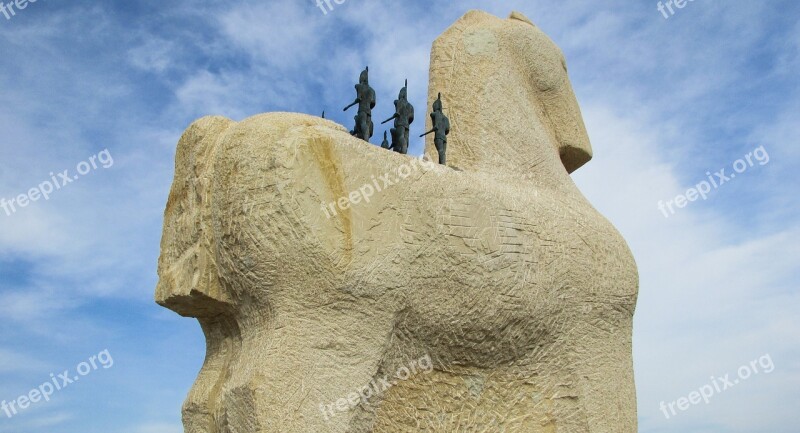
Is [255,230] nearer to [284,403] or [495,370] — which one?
[284,403]

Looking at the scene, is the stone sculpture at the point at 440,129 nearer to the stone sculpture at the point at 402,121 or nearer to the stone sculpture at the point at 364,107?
the stone sculpture at the point at 402,121

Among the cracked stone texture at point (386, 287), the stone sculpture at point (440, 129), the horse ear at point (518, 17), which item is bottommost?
the cracked stone texture at point (386, 287)

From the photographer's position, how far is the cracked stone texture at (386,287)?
3.93m

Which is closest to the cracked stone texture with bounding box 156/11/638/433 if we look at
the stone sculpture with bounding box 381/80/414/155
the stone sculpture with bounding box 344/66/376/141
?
the stone sculpture with bounding box 344/66/376/141

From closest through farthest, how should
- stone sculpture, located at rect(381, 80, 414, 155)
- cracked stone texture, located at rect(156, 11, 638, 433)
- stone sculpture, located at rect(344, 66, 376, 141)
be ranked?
cracked stone texture, located at rect(156, 11, 638, 433), stone sculpture, located at rect(344, 66, 376, 141), stone sculpture, located at rect(381, 80, 414, 155)

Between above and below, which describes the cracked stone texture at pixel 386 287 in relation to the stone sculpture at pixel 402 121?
below

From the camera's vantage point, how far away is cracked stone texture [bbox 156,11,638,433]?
12.9 feet

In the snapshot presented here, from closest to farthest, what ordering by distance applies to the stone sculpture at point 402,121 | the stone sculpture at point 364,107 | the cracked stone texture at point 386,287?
the cracked stone texture at point 386,287, the stone sculpture at point 364,107, the stone sculpture at point 402,121

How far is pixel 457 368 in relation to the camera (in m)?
4.42

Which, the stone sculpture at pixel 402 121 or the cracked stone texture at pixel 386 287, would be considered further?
the stone sculpture at pixel 402 121

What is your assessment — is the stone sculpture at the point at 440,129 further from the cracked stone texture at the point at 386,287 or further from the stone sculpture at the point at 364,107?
the stone sculpture at the point at 364,107

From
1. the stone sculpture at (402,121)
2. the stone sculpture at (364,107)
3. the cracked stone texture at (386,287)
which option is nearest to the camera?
the cracked stone texture at (386,287)

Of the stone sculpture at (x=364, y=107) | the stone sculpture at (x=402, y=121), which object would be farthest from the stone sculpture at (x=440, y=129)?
the stone sculpture at (x=364, y=107)

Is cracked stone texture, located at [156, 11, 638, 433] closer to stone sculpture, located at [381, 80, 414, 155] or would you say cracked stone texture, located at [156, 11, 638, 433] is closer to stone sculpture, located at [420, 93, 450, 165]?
stone sculpture, located at [420, 93, 450, 165]
